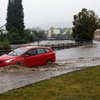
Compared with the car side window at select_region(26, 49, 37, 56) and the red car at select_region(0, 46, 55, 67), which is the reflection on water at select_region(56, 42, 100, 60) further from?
the car side window at select_region(26, 49, 37, 56)

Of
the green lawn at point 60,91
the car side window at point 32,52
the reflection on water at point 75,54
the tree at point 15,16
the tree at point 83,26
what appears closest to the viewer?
the green lawn at point 60,91

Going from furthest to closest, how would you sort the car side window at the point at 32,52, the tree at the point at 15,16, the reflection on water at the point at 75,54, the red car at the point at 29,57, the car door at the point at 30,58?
the tree at the point at 15,16, the reflection on water at the point at 75,54, the car side window at the point at 32,52, the car door at the point at 30,58, the red car at the point at 29,57

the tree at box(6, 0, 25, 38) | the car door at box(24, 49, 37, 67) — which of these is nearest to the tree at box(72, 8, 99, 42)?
the tree at box(6, 0, 25, 38)

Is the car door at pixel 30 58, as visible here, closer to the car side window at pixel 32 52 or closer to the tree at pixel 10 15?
the car side window at pixel 32 52

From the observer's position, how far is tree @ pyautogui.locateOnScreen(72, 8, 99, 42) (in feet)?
304

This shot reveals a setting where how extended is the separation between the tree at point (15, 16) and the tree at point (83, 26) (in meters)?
18.1

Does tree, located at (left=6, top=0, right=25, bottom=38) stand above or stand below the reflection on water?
above

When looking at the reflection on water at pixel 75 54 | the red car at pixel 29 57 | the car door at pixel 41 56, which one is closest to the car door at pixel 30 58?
the red car at pixel 29 57

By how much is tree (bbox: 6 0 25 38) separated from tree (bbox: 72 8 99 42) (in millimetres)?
18107

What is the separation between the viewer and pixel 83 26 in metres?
92.6

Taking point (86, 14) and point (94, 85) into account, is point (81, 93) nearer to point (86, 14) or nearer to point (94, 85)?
point (94, 85)

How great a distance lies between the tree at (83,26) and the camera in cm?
9269

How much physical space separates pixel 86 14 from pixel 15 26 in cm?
2286

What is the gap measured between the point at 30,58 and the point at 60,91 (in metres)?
9.15
